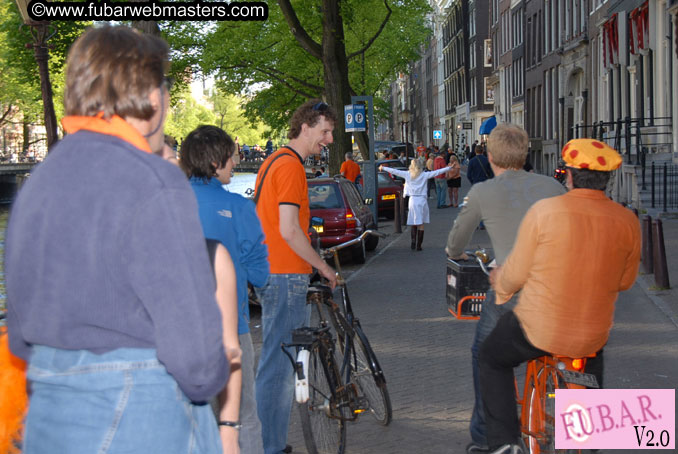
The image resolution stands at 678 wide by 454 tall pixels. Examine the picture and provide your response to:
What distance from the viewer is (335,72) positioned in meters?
23.3

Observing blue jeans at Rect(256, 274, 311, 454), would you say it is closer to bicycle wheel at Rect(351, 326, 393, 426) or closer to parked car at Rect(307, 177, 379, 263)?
bicycle wheel at Rect(351, 326, 393, 426)

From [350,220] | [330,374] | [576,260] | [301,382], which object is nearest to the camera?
[576,260]

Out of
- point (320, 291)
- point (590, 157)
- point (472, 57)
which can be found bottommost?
point (320, 291)

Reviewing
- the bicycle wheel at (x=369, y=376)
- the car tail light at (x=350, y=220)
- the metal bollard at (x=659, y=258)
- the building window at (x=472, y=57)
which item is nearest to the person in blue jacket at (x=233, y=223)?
the bicycle wheel at (x=369, y=376)

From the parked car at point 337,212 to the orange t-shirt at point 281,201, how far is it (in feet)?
33.2

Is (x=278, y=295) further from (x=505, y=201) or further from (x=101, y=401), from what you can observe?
(x=101, y=401)

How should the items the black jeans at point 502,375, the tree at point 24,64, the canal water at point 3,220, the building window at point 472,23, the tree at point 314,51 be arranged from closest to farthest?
the canal water at point 3,220 → the black jeans at point 502,375 → the tree at point 314,51 → the tree at point 24,64 → the building window at point 472,23

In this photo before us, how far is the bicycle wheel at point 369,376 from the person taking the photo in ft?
17.4

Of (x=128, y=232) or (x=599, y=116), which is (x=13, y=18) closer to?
(x=599, y=116)

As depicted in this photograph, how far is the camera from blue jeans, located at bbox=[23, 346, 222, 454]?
193 cm

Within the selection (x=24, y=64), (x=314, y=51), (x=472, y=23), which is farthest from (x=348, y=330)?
(x=472, y=23)

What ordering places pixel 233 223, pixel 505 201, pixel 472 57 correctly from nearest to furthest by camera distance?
pixel 233 223
pixel 505 201
pixel 472 57

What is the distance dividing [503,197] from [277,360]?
1407mm

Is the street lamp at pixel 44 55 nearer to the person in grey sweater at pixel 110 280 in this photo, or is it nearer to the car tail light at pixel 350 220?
the car tail light at pixel 350 220
